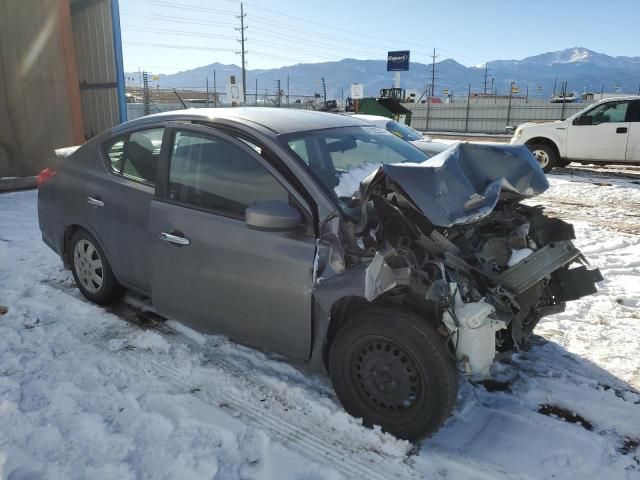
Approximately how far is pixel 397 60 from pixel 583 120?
23.9 meters

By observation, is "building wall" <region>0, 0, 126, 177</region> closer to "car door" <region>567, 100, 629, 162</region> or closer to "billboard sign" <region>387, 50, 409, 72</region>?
"car door" <region>567, 100, 629, 162</region>

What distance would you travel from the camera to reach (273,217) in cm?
263

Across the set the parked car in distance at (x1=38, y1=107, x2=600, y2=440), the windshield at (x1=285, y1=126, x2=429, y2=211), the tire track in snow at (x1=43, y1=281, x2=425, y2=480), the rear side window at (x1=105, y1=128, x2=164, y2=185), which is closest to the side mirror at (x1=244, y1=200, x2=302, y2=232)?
the parked car in distance at (x1=38, y1=107, x2=600, y2=440)

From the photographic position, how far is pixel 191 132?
331cm

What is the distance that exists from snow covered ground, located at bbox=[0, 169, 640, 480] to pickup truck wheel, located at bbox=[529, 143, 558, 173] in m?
8.72

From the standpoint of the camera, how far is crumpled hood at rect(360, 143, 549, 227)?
2.48 m

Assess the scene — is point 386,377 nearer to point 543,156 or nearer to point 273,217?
point 273,217

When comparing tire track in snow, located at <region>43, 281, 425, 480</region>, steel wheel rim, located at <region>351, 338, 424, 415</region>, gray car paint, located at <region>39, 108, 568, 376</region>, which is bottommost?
tire track in snow, located at <region>43, 281, 425, 480</region>

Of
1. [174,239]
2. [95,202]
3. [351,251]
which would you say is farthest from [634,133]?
[95,202]

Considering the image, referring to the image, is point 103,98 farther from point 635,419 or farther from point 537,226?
point 635,419

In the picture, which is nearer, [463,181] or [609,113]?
[463,181]

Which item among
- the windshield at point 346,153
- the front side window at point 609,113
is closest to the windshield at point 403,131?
the front side window at point 609,113

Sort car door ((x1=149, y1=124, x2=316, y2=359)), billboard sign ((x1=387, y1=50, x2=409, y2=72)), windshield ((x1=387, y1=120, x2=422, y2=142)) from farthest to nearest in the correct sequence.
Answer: billboard sign ((x1=387, y1=50, x2=409, y2=72)), windshield ((x1=387, y1=120, x2=422, y2=142)), car door ((x1=149, y1=124, x2=316, y2=359))

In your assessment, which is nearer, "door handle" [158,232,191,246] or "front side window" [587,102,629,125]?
"door handle" [158,232,191,246]
